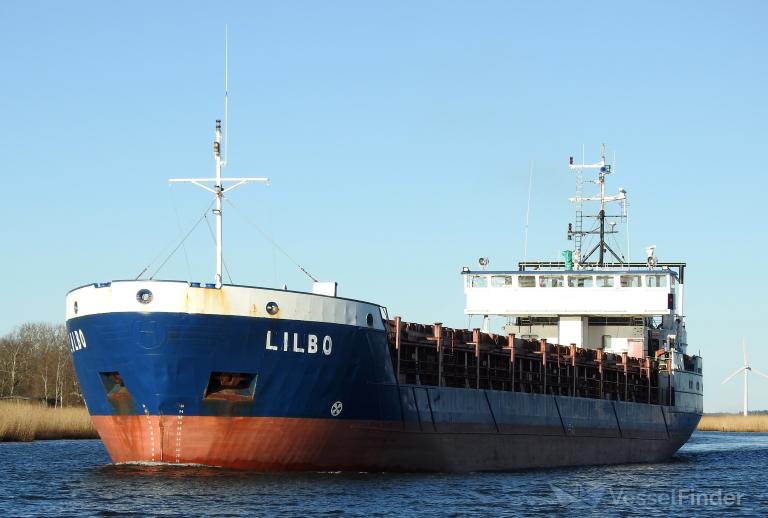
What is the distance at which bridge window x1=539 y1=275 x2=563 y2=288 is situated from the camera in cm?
4850

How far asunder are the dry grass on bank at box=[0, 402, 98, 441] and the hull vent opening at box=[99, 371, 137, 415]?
67.4 ft

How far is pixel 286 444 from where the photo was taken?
95.8 ft

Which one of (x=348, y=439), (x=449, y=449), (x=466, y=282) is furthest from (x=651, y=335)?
(x=348, y=439)

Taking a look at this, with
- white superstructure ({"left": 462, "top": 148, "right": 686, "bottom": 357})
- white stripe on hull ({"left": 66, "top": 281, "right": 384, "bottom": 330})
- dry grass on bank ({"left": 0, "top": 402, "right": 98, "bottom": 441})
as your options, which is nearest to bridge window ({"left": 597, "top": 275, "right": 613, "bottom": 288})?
white superstructure ({"left": 462, "top": 148, "right": 686, "bottom": 357})

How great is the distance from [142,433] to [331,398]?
4960 mm

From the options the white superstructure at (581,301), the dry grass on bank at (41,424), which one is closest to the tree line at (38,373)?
the dry grass on bank at (41,424)

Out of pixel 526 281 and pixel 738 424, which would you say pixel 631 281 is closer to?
pixel 526 281

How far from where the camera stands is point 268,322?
28.6 metres

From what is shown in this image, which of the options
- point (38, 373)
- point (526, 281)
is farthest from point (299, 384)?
point (38, 373)

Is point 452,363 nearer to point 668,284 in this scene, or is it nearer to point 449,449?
point 449,449

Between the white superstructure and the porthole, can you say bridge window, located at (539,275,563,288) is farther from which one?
the porthole

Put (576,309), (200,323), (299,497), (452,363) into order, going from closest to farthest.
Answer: (299,497) < (200,323) < (452,363) < (576,309)

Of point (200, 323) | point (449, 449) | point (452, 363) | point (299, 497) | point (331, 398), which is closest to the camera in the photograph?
point (299, 497)
